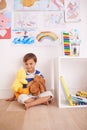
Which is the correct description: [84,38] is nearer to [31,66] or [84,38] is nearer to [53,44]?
[53,44]

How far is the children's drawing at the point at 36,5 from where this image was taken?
1913 millimetres

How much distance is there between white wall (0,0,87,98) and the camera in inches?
75.7

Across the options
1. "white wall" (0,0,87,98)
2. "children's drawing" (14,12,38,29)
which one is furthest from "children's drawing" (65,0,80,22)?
"children's drawing" (14,12,38,29)

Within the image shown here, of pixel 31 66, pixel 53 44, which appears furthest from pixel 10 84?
pixel 53 44

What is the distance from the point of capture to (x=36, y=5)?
1.92 meters

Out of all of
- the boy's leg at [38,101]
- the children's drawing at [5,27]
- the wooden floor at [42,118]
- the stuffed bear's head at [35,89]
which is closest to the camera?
the wooden floor at [42,118]

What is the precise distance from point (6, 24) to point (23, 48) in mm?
300

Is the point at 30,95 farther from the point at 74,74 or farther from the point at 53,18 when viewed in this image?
the point at 53,18

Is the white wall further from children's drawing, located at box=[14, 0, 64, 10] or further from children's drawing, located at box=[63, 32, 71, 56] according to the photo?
children's drawing, located at box=[14, 0, 64, 10]

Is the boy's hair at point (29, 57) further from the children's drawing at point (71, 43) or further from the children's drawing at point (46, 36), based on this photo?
the children's drawing at point (71, 43)

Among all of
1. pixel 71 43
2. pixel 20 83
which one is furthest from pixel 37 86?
pixel 71 43

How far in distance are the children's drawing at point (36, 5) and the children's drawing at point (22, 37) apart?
247 millimetres

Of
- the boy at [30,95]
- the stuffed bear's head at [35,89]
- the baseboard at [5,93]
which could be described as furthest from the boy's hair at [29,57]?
the baseboard at [5,93]

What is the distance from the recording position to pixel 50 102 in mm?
1712
